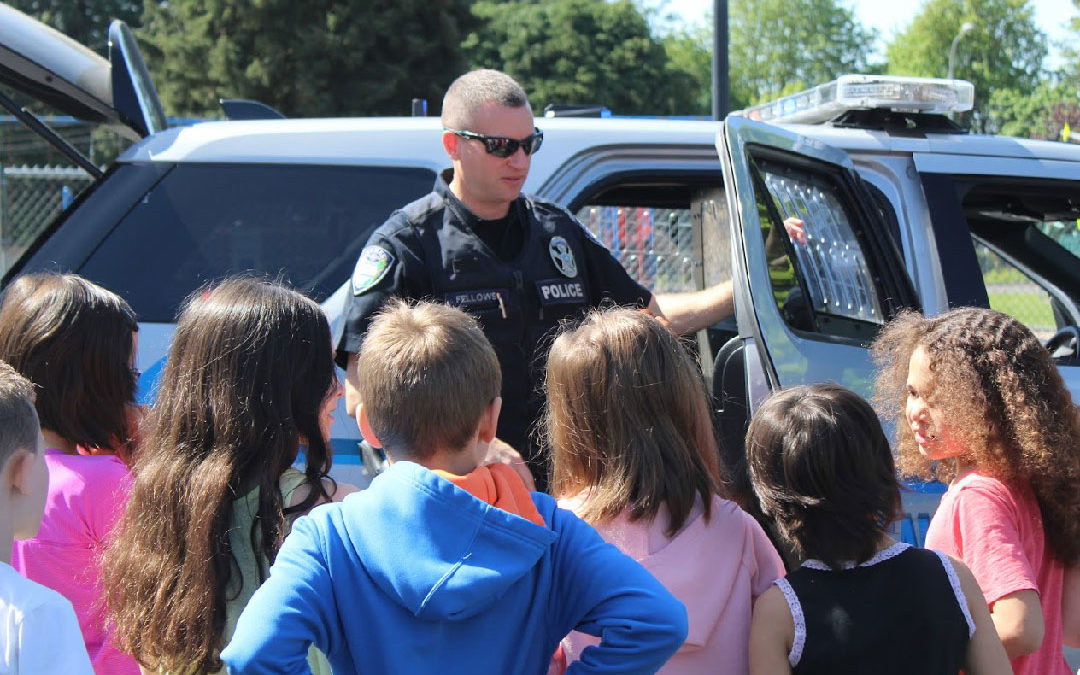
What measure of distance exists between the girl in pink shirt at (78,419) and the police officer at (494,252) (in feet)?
2.01

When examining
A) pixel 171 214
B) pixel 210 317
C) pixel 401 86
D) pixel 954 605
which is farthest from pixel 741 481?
pixel 401 86

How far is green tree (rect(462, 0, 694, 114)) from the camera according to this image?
30.6 meters

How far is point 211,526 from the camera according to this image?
1.70 m

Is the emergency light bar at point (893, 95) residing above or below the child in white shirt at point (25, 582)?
above

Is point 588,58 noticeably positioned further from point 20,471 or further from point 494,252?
point 20,471

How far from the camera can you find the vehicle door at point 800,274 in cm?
267

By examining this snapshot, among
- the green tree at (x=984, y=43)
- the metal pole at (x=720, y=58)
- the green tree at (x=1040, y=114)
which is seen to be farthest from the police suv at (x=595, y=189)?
the green tree at (x=984, y=43)

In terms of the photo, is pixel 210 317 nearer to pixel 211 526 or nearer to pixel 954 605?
pixel 211 526

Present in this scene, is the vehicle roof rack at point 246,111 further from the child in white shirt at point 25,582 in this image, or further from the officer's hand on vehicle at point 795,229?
the child in white shirt at point 25,582

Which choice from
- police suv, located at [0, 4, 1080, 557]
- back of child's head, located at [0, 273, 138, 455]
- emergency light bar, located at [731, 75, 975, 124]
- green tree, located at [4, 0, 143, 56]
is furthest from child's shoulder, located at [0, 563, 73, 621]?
green tree, located at [4, 0, 143, 56]

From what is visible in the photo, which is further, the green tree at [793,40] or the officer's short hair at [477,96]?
the green tree at [793,40]

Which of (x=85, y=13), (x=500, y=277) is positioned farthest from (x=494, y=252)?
(x=85, y=13)

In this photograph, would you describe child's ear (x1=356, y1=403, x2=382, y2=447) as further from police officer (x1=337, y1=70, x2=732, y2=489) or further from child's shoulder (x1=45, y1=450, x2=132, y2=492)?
police officer (x1=337, y1=70, x2=732, y2=489)

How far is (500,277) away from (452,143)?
1.27 ft
